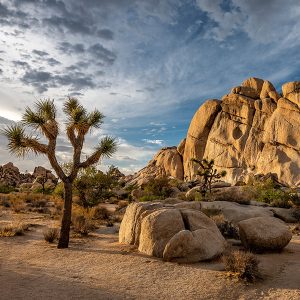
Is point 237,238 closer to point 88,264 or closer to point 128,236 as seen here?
point 128,236

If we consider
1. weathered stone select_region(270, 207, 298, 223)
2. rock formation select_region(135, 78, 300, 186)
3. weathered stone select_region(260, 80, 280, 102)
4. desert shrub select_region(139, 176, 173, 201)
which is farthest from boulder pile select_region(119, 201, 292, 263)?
weathered stone select_region(260, 80, 280, 102)

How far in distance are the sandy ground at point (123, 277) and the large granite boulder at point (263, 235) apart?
1.03ft

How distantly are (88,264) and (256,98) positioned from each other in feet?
170

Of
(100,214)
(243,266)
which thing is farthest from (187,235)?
(100,214)

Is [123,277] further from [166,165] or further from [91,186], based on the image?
[166,165]

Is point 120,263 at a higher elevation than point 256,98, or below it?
below

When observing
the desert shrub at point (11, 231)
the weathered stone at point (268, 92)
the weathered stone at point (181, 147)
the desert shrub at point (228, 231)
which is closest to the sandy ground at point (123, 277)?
the desert shrub at point (228, 231)

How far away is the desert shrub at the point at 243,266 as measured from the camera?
7734 mm

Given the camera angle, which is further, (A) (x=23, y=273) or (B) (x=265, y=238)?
(B) (x=265, y=238)

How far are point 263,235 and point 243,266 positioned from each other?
9.60 ft

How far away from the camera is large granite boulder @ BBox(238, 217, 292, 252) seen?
411 inches

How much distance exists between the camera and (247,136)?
5406 centimetres

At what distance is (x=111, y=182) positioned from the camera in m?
26.5

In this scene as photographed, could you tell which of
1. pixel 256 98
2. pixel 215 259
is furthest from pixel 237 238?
pixel 256 98
